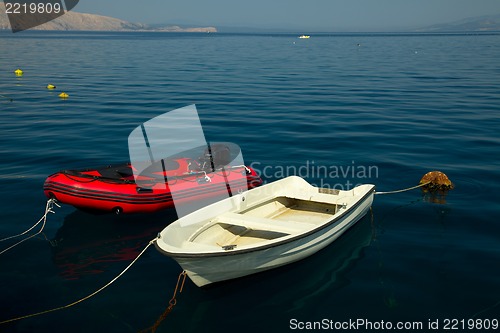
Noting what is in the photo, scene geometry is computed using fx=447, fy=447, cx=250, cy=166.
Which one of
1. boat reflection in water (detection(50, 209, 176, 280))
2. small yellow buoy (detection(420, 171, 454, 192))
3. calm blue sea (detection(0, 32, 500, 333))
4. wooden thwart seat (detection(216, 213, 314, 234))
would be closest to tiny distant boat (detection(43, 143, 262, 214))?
boat reflection in water (detection(50, 209, 176, 280))

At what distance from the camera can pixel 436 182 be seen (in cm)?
1481

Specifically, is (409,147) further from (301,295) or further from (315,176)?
(301,295)

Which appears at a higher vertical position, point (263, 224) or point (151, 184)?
point (151, 184)

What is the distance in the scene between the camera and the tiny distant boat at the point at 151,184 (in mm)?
11836

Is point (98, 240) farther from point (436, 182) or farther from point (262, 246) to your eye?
point (436, 182)

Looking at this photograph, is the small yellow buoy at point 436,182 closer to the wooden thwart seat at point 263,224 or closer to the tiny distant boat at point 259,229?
the tiny distant boat at point 259,229

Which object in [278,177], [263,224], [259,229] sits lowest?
[278,177]

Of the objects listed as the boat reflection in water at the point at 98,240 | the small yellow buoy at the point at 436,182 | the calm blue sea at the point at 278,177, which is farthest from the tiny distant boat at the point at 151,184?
the small yellow buoy at the point at 436,182

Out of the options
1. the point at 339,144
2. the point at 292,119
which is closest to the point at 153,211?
the point at 339,144

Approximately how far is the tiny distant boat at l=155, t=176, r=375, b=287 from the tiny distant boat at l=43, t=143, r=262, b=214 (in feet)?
4.82

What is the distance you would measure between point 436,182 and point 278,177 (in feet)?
17.9

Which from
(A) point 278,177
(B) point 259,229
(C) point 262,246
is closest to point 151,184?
(B) point 259,229

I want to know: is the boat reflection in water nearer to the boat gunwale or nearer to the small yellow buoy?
the boat gunwale

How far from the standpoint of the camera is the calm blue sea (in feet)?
29.1
